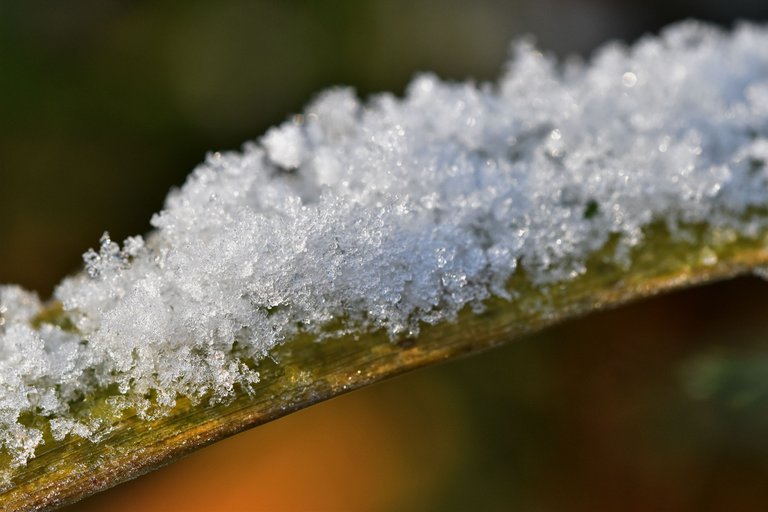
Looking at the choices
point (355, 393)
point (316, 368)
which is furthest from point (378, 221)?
point (355, 393)

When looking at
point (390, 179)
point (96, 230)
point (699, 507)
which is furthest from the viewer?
point (96, 230)

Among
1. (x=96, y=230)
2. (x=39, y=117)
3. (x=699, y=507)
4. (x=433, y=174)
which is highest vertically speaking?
(x=39, y=117)

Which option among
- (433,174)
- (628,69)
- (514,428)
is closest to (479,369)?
(514,428)

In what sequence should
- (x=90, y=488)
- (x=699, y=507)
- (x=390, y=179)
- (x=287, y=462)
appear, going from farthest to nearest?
(x=287, y=462) < (x=699, y=507) < (x=390, y=179) < (x=90, y=488)

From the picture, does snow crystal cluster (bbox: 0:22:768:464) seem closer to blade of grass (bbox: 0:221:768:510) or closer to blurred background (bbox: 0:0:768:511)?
blade of grass (bbox: 0:221:768:510)

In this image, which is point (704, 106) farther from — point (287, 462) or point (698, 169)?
point (287, 462)

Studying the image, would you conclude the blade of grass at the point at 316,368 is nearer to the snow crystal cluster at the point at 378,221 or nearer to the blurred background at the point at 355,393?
the snow crystal cluster at the point at 378,221

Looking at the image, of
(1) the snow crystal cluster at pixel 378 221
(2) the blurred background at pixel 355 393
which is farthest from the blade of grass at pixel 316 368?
(2) the blurred background at pixel 355 393
